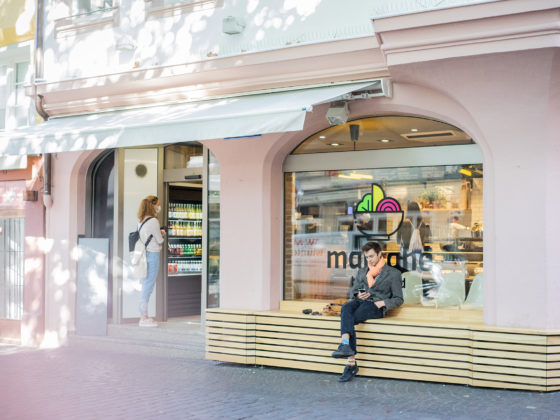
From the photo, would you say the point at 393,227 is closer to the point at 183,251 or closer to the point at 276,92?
the point at 276,92

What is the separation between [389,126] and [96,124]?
3.91 metres

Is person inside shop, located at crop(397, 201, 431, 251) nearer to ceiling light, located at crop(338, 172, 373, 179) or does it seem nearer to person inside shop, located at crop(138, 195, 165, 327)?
ceiling light, located at crop(338, 172, 373, 179)

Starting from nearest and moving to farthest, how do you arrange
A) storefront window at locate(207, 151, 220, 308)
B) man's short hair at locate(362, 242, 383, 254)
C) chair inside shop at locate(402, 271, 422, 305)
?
1. man's short hair at locate(362, 242, 383, 254)
2. chair inside shop at locate(402, 271, 422, 305)
3. storefront window at locate(207, 151, 220, 308)

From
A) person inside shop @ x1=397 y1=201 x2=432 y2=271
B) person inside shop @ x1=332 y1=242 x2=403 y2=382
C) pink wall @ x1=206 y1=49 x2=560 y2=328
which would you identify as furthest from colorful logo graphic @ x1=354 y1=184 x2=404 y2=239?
pink wall @ x1=206 y1=49 x2=560 y2=328

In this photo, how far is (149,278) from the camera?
1152 cm

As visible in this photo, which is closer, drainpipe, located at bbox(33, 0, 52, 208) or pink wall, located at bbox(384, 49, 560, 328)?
pink wall, located at bbox(384, 49, 560, 328)

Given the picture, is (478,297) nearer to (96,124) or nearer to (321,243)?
(321,243)

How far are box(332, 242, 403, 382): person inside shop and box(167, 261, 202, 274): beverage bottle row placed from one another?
4654 mm

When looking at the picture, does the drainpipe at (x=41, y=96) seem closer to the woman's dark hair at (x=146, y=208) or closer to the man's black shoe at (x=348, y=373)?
the woman's dark hair at (x=146, y=208)

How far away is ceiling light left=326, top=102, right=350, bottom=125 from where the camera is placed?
8.74m

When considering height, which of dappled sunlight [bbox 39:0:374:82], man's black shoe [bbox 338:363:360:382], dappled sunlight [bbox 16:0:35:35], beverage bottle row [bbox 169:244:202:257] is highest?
dappled sunlight [bbox 16:0:35:35]

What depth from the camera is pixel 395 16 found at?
753 cm

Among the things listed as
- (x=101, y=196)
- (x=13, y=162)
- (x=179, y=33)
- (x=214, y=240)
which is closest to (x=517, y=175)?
(x=214, y=240)

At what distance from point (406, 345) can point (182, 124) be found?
11.6 feet
